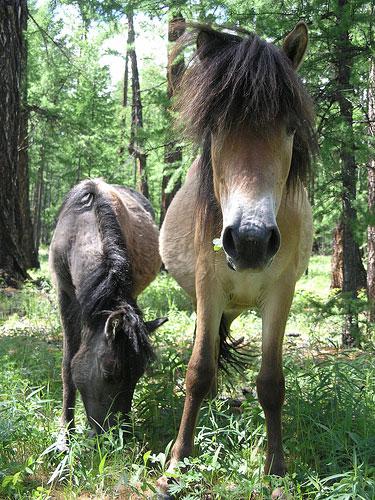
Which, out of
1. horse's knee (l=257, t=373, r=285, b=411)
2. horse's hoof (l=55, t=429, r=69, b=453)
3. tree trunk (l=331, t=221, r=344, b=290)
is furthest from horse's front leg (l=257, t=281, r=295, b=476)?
tree trunk (l=331, t=221, r=344, b=290)

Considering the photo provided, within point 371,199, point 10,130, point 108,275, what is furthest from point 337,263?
point 108,275

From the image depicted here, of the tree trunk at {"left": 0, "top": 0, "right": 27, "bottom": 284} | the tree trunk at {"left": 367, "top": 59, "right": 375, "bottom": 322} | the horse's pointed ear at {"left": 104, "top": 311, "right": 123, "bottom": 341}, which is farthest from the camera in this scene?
the tree trunk at {"left": 0, "top": 0, "right": 27, "bottom": 284}

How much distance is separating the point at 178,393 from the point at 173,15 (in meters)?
4.39

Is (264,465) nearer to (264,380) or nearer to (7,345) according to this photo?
(264,380)

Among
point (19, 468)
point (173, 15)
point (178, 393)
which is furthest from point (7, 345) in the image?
point (173, 15)

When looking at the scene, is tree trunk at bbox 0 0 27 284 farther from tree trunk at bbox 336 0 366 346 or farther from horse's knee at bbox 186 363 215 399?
horse's knee at bbox 186 363 215 399

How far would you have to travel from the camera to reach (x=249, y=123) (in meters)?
2.63

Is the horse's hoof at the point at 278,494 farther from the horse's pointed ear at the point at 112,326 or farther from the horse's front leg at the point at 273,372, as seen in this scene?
the horse's pointed ear at the point at 112,326

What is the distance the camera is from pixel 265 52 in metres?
2.70

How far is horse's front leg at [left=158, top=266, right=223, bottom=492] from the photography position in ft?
10.3

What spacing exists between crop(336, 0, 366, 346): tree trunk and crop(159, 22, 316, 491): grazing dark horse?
178 cm

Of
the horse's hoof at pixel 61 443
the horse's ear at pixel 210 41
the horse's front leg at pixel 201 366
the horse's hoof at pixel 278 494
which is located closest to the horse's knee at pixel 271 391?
the horse's front leg at pixel 201 366

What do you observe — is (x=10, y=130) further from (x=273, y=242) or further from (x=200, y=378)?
(x=273, y=242)

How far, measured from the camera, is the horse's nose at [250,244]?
7.32ft
